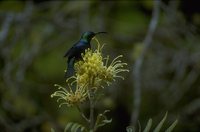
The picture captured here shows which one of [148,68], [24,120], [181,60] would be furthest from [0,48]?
[181,60]

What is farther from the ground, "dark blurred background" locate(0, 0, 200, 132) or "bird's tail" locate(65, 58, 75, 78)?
"dark blurred background" locate(0, 0, 200, 132)

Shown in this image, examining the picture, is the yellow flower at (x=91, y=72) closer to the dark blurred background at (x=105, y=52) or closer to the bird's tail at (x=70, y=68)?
the bird's tail at (x=70, y=68)

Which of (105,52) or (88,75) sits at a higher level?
(105,52)

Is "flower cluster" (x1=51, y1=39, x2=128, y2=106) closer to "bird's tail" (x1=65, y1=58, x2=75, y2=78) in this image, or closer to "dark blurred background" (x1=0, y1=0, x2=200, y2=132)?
"bird's tail" (x1=65, y1=58, x2=75, y2=78)

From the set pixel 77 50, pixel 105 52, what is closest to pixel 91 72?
pixel 77 50

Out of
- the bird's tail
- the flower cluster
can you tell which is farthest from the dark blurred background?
the bird's tail

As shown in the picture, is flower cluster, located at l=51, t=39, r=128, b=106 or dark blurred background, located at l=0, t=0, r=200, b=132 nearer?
flower cluster, located at l=51, t=39, r=128, b=106

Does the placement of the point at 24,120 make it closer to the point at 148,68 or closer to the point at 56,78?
the point at 56,78

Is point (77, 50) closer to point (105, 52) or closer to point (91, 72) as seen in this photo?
point (91, 72)

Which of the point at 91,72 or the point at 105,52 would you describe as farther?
the point at 105,52

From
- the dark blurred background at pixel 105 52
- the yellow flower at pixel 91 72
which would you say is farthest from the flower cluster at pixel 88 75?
the dark blurred background at pixel 105 52
